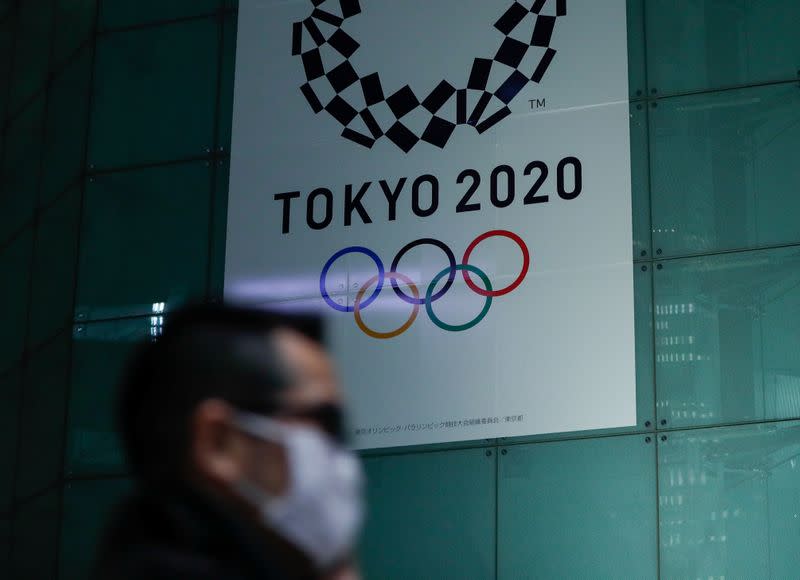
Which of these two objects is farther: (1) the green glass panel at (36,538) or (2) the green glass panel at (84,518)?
(1) the green glass panel at (36,538)

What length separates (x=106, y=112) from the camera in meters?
8.08

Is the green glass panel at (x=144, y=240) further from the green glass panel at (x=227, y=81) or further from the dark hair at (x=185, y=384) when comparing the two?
the dark hair at (x=185, y=384)

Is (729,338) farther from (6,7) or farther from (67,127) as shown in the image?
(6,7)

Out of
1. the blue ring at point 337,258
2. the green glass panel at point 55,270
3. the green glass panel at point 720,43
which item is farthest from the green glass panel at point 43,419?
the green glass panel at point 720,43

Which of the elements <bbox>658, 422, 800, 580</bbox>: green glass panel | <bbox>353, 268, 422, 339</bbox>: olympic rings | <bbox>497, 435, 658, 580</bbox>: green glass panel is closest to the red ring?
<bbox>353, 268, 422, 339</bbox>: olympic rings

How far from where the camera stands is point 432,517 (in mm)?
6793

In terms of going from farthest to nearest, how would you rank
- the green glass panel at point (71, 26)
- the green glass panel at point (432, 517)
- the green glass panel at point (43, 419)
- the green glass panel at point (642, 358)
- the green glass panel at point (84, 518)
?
1. the green glass panel at point (71, 26)
2. the green glass panel at point (43, 419)
3. the green glass panel at point (84, 518)
4. the green glass panel at point (432, 517)
5. the green glass panel at point (642, 358)

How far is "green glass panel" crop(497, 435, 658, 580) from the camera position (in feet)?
21.1

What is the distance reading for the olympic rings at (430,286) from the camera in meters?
6.85

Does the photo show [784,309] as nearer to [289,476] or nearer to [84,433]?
[84,433]

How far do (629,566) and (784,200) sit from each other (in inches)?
63.6

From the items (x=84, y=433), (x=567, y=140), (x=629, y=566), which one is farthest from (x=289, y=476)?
(x=84, y=433)

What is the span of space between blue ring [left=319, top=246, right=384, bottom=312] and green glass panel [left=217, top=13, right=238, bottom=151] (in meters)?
0.86

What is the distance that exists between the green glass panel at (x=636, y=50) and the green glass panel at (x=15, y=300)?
3294 mm
